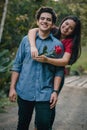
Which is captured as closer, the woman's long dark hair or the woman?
the woman

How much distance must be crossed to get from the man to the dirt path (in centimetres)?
233

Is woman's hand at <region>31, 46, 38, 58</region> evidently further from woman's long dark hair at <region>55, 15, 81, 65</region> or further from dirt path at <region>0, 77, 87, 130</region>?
dirt path at <region>0, 77, 87, 130</region>

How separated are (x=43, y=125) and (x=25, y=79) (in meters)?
0.49

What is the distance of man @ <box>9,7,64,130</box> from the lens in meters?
3.46

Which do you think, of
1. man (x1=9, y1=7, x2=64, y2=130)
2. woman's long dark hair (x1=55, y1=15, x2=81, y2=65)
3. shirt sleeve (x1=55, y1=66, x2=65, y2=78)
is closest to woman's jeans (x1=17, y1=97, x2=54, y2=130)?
man (x1=9, y1=7, x2=64, y2=130)

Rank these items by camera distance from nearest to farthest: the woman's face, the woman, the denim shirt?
the denim shirt < the woman < the woman's face

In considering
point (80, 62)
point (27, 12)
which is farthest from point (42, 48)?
point (80, 62)

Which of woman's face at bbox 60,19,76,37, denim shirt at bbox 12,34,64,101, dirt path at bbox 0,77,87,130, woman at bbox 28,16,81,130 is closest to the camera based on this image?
denim shirt at bbox 12,34,64,101

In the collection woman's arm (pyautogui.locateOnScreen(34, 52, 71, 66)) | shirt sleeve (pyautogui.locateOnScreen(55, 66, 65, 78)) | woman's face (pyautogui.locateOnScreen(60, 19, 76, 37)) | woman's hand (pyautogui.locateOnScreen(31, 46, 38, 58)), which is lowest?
shirt sleeve (pyautogui.locateOnScreen(55, 66, 65, 78))

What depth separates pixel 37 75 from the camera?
3.51m

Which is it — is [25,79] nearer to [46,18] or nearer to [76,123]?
[46,18]

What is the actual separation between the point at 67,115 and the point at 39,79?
3.82 m

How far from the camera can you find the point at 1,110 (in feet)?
22.6

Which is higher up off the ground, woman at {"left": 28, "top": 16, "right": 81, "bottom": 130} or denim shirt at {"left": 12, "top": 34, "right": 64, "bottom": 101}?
woman at {"left": 28, "top": 16, "right": 81, "bottom": 130}
